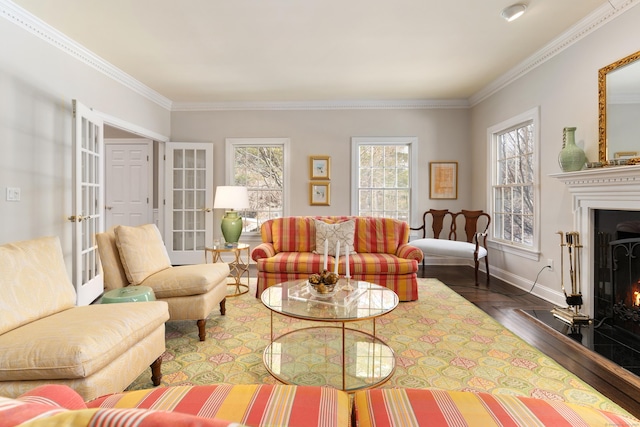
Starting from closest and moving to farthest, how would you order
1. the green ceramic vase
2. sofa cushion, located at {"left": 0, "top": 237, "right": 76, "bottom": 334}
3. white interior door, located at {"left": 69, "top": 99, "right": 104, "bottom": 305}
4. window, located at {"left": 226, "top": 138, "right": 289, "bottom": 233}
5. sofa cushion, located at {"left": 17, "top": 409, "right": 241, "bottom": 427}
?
sofa cushion, located at {"left": 17, "top": 409, "right": 241, "bottom": 427} < sofa cushion, located at {"left": 0, "top": 237, "right": 76, "bottom": 334} < the green ceramic vase < white interior door, located at {"left": 69, "top": 99, "right": 104, "bottom": 305} < window, located at {"left": 226, "top": 138, "right": 289, "bottom": 233}

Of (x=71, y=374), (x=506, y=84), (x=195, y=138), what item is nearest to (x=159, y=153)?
(x=195, y=138)

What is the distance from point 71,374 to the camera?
1378mm

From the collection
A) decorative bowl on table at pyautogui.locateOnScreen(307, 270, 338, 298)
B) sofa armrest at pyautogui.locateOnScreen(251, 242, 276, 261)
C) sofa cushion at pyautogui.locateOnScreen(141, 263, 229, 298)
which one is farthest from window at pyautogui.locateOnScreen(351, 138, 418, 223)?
sofa cushion at pyautogui.locateOnScreen(141, 263, 229, 298)

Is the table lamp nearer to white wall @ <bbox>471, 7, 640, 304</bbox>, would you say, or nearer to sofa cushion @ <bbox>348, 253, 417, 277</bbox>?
sofa cushion @ <bbox>348, 253, 417, 277</bbox>

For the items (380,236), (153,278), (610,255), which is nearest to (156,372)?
(153,278)

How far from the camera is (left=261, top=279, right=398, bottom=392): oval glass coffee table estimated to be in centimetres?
192

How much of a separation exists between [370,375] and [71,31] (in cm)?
402

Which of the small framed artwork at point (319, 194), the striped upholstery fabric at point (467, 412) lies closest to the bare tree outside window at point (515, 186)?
the small framed artwork at point (319, 194)

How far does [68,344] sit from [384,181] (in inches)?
189

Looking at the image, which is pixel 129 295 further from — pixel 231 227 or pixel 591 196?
pixel 591 196

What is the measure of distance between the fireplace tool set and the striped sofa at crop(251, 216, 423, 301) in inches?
50.7

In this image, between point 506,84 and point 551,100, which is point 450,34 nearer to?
point 551,100

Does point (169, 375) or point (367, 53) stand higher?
point (367, 53)

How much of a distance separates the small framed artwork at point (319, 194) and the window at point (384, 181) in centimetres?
54
